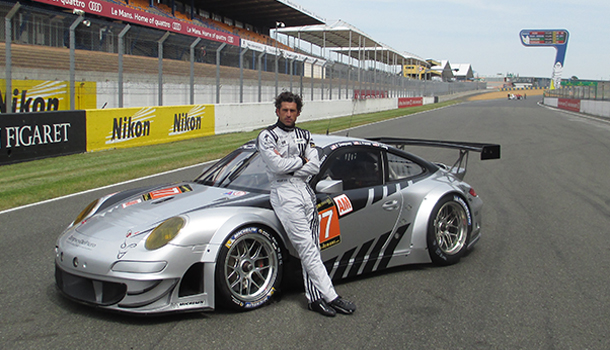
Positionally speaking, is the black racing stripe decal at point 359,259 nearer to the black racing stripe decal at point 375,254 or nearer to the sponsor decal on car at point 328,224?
the black racing stripe decal at point 375,254

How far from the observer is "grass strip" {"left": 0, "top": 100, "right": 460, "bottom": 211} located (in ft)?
28.7

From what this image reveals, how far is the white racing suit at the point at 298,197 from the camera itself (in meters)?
4.01

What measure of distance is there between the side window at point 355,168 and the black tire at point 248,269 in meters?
0.84

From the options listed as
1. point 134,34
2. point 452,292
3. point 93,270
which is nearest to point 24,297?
point 93,270

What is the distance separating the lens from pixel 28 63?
552 inches

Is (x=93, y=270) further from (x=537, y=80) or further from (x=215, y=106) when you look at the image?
(x=537, y=80)

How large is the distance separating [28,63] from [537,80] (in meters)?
192

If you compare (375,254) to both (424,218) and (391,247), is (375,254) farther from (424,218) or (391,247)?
(424,218)

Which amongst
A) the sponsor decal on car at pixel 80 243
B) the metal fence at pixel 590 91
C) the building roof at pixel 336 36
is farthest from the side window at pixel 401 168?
the building roof at pixel 336 36

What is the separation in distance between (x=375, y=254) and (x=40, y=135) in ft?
31.3

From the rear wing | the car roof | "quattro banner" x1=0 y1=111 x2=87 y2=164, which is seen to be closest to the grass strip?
"quattro banner" x1=0 y1=111 x2=87 y2=164

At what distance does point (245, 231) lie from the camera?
157 inches

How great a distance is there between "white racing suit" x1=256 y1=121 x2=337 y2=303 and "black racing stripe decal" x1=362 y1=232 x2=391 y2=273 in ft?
2.74

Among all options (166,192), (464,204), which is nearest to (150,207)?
(166,192)
